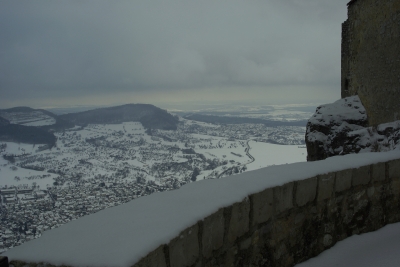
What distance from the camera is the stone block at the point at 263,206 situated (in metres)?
2.24

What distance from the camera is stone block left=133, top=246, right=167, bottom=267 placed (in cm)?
137

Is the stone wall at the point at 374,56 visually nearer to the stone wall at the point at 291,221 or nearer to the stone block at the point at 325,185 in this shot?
the stone wall at the point at 291,221

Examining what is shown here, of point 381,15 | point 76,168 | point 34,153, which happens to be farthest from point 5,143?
point 381,15

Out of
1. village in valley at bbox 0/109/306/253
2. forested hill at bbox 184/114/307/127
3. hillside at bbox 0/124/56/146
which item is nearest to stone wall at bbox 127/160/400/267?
village in valley at bbox 0/109/306/253

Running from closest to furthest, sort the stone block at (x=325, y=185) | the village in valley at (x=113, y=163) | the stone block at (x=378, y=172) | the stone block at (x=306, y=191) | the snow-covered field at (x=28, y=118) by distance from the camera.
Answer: the stone block at (x=306, y=191) → the stone block at (x=325, y=185) → the stone block at (x=378, y=172) → the village in valley at (x=113, y=163) → the snow-covered field at (x=28, y=118)

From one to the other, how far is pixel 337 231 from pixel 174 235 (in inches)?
80.1

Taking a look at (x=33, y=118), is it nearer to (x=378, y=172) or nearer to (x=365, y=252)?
(x=378, y=172)

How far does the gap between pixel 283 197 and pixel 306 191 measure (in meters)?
0.31

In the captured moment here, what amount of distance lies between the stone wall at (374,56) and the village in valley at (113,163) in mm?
5068

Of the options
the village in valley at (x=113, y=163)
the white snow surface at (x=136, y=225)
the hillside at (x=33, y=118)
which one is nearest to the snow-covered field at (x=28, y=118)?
the hillside at (x=33, y=118)

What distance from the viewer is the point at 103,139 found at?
41.8 metres

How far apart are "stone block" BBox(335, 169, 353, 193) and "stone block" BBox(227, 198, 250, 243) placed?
1.21 metres

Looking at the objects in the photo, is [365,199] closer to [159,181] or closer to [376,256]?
[376,256]

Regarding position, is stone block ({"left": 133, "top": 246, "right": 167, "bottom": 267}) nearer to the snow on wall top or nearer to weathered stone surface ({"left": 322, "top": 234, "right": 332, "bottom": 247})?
weathered stone surface ({"left": 322, "top": 234, "right": 332, "bottom": 247})
